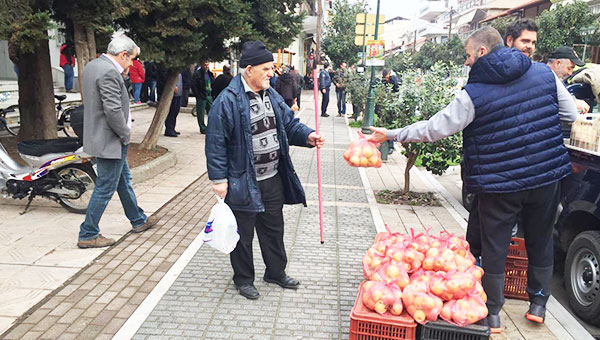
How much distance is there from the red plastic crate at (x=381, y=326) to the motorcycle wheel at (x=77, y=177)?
4325 mm

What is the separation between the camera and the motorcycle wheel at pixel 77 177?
5879 mm

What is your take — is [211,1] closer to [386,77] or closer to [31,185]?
[31,185]

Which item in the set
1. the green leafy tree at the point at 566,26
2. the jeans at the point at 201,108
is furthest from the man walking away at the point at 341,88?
the green leafy tree at the point at 566,26

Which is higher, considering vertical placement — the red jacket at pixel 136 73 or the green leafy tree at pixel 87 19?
the green leafy tree at pixel 87 19

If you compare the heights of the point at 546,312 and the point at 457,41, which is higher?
the point at 457,41

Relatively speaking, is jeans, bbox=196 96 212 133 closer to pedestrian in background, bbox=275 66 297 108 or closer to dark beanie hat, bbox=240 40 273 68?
pedestrian in background, bbox=275 66 297 108

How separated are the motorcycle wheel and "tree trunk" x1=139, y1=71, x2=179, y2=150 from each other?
3.55 metres

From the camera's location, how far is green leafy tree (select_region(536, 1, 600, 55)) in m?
28.4

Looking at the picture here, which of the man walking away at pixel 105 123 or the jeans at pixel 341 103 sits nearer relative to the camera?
the man walking away at pixel 105 123

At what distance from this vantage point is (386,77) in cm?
1368

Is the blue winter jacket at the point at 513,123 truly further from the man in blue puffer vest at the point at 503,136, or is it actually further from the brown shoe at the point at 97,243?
the brown shoe at the point at 97,243

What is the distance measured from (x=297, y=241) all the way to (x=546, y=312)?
262cm

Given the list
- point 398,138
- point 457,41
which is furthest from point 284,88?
point 457,41

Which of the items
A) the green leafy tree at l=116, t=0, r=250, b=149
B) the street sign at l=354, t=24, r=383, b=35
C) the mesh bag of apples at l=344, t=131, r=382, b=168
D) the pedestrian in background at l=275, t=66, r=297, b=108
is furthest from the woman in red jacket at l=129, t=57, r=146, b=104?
the mesh bag of apples at l=344, t=131, r=382, b=168
